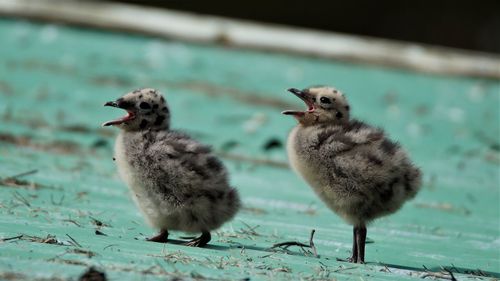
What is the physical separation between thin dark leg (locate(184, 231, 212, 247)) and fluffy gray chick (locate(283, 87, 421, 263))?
2.09ft

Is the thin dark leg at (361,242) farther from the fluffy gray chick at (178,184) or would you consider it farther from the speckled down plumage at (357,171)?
the fluffy gray chick at (178,184)

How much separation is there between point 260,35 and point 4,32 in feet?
11.0

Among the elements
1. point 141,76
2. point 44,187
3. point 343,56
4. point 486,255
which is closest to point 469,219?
point 486,255

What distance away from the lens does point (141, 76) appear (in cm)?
1476

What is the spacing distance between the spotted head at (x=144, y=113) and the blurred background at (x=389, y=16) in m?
18.1

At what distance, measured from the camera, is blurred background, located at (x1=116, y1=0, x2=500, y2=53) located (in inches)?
1013

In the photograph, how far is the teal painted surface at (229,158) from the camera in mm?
5930

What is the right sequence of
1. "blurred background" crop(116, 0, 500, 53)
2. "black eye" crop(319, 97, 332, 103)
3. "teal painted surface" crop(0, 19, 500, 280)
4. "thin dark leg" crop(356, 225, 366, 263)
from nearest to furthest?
1. "teal painted surface" crop(0, 19, 500, 280)
2. "thin dark leg" crop(356, 225, 366, 263)
3. "black eye" crop(319, 97, 332, 103)
4. "blurred background" crop(116, 0, 500, 53)

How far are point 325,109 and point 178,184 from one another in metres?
1.01

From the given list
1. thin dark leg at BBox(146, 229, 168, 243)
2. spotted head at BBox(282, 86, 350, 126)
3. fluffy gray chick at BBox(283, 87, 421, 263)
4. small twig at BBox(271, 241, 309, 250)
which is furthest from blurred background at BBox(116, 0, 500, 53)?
small twig at BBox(271, 241, 309, 250)

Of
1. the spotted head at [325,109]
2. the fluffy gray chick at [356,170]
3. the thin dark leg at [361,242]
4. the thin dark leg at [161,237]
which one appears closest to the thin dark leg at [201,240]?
the thin dark leg at [161,237]

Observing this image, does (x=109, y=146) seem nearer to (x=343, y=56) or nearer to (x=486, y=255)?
(x=486, y=255)

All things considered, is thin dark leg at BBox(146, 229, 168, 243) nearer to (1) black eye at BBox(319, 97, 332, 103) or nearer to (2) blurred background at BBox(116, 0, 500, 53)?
(1) black eye at BBox(319, 97, 332, 103)

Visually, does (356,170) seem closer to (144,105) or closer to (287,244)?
(287,244)
